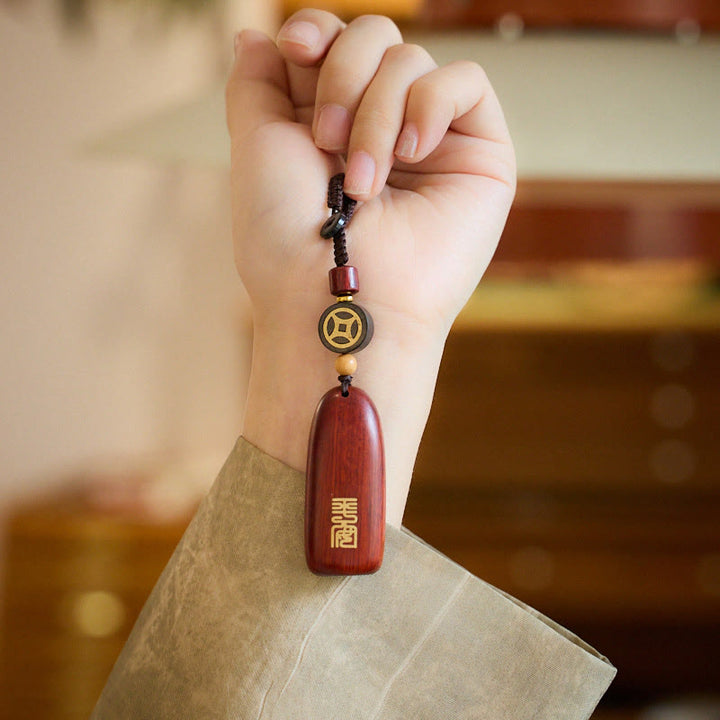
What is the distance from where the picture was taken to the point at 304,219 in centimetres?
54

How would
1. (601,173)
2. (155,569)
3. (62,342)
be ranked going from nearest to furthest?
(601,173)
(155,569)
(62,342)

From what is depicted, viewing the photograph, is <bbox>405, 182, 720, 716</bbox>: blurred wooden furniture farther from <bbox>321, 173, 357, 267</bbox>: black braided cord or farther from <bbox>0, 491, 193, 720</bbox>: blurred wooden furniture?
<bbox>321, 173, 357, 267</bbox>: black braided cord

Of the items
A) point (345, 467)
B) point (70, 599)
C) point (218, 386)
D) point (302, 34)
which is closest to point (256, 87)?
point (302, 34)

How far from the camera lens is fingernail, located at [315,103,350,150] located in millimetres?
523

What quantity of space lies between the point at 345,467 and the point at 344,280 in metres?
0.12

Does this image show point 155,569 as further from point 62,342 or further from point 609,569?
point 609,569

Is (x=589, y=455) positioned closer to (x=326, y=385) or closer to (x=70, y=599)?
(x=70, y=599)

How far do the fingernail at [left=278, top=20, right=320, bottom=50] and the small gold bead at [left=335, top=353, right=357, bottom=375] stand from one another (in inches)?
9.2

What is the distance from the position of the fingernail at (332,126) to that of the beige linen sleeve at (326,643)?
0.24 metres

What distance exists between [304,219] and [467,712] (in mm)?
350

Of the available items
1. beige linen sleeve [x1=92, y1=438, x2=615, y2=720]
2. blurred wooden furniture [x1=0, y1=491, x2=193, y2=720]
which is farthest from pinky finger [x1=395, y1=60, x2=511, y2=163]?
blurred wooden furniture [x1=0, y1=491, x2=193, y2=720]

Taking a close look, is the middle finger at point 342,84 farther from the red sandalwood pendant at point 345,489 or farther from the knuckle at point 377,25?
the red sandalwood pendant at point 345,489

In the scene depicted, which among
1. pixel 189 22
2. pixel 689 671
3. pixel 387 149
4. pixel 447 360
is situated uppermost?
pixel 189 22

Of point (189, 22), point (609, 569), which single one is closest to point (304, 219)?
point (189, 22)
